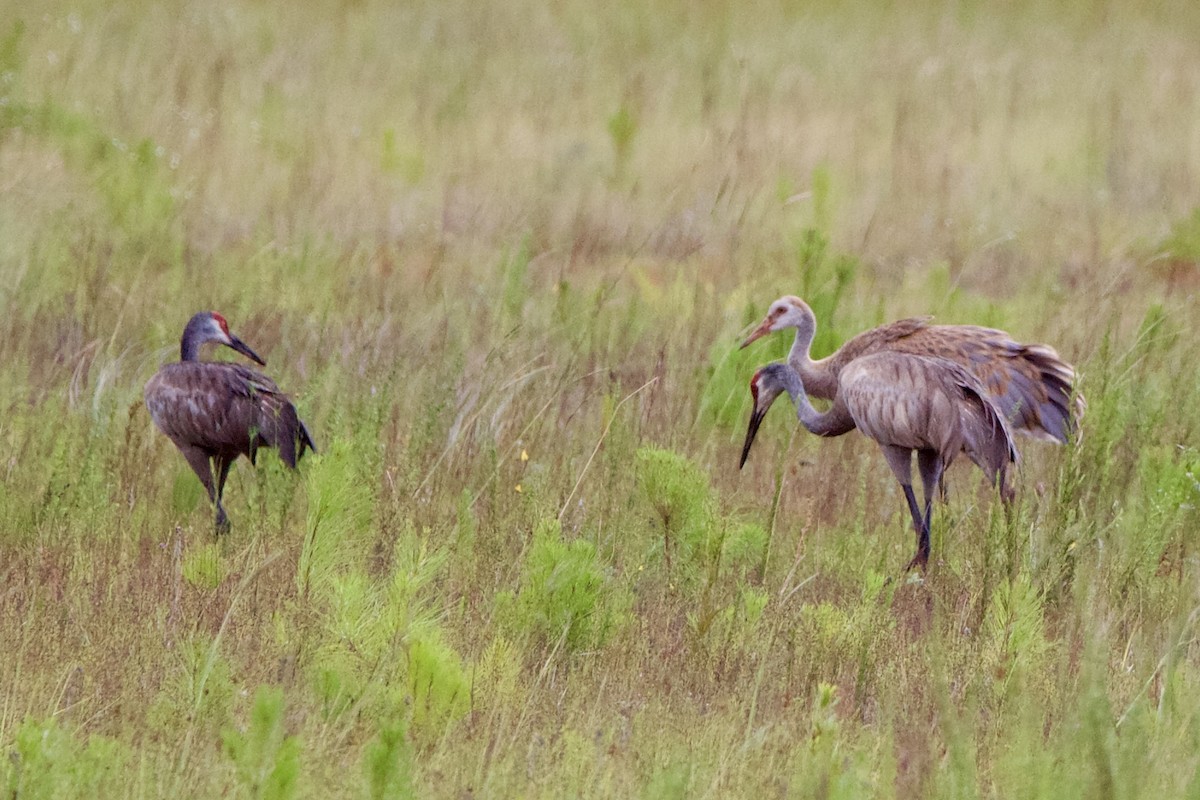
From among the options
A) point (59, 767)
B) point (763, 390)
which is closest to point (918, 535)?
point (763, 390)

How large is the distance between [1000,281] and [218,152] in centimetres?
487

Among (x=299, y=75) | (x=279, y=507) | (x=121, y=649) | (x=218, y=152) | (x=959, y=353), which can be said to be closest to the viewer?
(x=121, y=649)

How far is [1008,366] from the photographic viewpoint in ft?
20.0

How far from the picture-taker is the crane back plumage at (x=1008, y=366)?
600cm

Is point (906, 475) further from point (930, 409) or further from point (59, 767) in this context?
point (59, 767)

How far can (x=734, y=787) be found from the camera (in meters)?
3.63

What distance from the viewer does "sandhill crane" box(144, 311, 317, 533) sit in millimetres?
5719

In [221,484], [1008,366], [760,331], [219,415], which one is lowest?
[221,484]

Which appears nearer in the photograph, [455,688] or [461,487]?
[455,688]

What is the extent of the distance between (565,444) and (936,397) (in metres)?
1.31

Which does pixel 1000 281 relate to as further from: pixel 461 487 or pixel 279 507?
pixel 279 507

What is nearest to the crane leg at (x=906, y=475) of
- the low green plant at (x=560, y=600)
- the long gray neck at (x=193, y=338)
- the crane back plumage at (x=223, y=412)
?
the low green plant at (x=560, y=600)

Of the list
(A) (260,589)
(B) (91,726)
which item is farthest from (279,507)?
(B) (91,726)

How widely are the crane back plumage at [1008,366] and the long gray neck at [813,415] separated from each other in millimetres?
217
